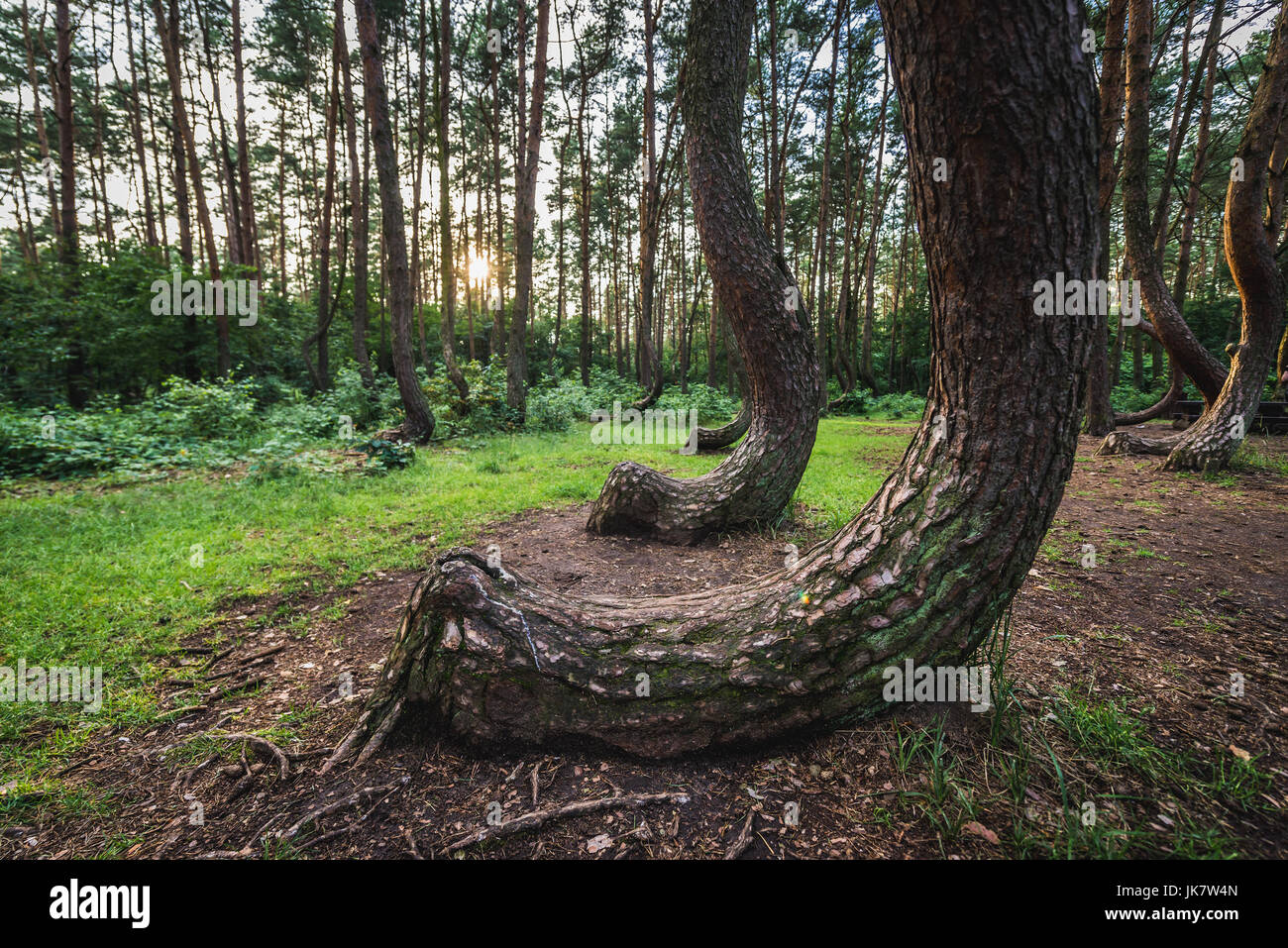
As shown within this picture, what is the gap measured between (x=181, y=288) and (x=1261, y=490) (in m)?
21.1

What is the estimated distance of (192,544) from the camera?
4.49 metres

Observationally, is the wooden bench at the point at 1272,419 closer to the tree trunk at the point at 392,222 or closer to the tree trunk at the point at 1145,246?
the tree trunk at the point at 1145,246

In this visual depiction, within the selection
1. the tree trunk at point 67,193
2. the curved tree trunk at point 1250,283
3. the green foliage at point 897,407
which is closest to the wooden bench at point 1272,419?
the curved tree trunk at point 1250,283

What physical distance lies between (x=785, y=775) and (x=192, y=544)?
17.8 feet

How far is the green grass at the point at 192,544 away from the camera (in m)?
2.76

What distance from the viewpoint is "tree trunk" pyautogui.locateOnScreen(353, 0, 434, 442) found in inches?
354

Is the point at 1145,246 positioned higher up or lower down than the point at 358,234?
lower down

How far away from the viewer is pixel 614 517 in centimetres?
482

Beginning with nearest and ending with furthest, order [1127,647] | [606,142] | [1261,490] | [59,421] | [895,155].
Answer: [1127,647] < [1261,490] < [59,421] < [895,155] < [606,142]

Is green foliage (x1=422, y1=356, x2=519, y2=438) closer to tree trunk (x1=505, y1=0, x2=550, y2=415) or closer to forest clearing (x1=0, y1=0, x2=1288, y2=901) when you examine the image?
tree trunk (x1=505, y1=0, x2=550, y2=415)

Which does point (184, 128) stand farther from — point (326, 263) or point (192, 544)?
point (192, 544)

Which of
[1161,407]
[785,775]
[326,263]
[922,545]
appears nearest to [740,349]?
[922,545]
